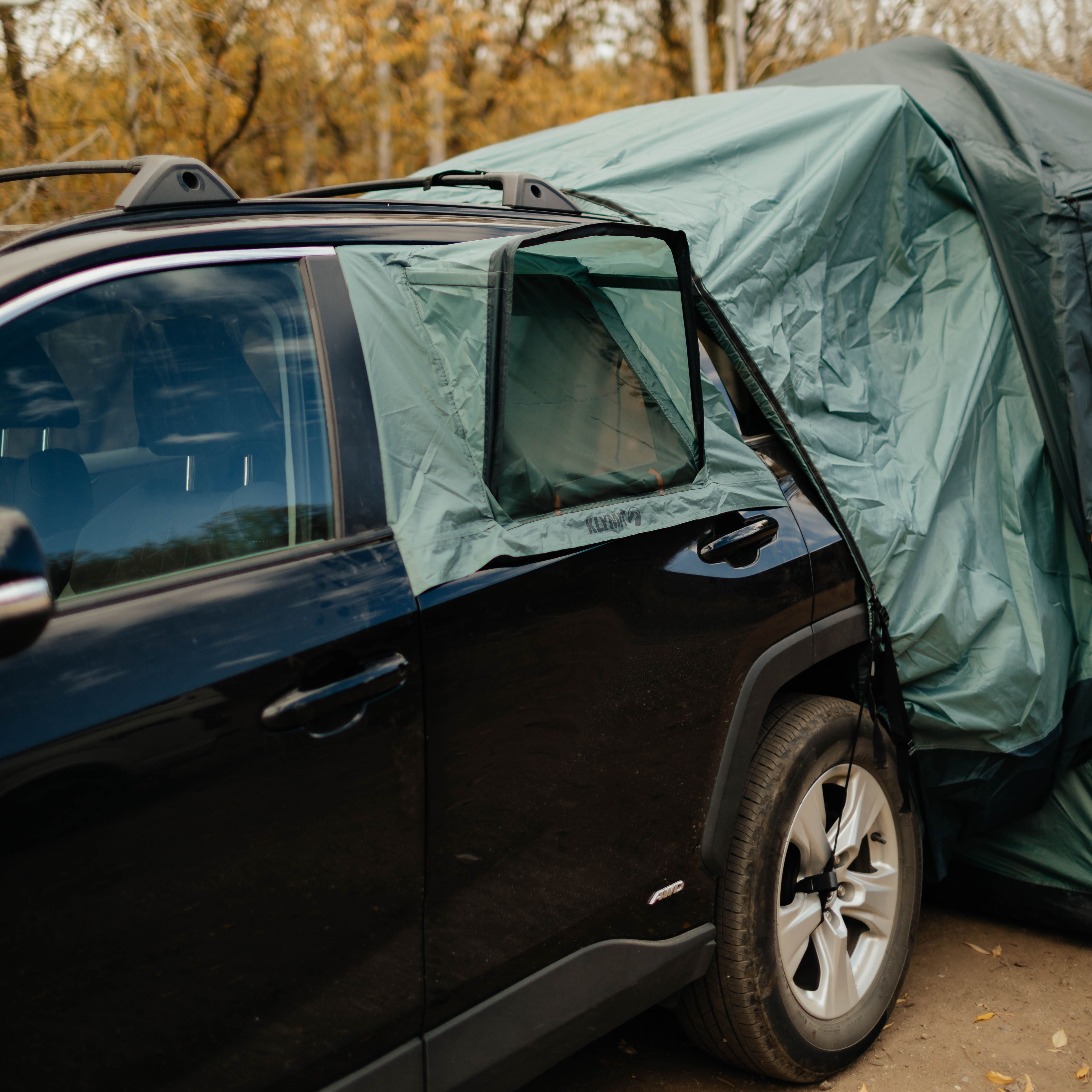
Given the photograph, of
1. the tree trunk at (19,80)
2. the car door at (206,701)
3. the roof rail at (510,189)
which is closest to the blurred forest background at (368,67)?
the tree trunk at (19,80)

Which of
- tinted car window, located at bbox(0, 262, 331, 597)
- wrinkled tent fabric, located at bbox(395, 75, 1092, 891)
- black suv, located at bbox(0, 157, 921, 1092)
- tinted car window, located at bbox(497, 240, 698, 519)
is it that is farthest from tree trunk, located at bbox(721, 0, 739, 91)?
tinted car window, located at bbox(0, 262, 331, 597)

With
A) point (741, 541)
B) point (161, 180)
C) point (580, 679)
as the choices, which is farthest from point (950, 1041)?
point (161, 180)

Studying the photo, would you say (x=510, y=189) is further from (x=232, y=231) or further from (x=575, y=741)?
(x=575, y=741)

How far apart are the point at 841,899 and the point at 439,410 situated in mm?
1676

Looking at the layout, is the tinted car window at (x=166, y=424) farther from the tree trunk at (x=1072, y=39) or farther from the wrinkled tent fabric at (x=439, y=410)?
the tree trunk at (x=1072, y=39)

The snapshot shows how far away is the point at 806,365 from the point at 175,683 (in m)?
1.93

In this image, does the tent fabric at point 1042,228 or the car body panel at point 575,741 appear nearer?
the car body panel at point 575,741

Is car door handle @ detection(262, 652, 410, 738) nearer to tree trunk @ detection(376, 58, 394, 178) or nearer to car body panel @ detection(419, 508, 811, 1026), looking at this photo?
car body panel @ detection(419, 508, 811, 1026)

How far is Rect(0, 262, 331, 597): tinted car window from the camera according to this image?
160 centimetres

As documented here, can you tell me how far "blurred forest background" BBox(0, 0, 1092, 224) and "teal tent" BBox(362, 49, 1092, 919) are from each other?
656 centimetres

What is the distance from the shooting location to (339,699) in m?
1.64

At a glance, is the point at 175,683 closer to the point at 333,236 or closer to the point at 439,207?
the point at 333,236

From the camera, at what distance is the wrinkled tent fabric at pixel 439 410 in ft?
6.01

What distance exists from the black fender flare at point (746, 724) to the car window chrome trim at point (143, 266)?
1308mm
